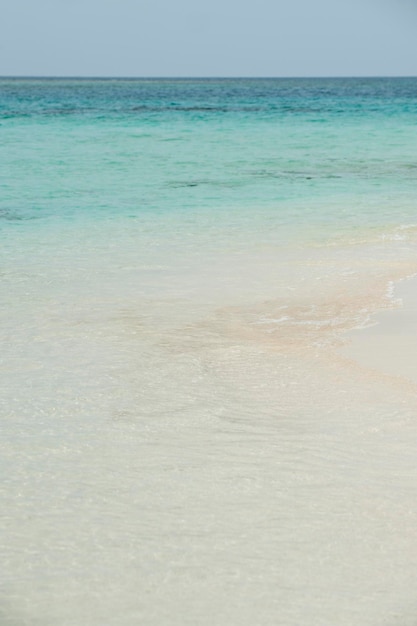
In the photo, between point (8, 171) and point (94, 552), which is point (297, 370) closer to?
point (94, 552)

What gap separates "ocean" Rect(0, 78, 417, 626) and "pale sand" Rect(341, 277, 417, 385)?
0.08m

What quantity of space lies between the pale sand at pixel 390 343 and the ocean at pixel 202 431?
8cm

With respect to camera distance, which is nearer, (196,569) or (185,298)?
(196,569)

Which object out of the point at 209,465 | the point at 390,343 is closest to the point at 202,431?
the point at 209,465

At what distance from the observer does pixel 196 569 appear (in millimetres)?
2408

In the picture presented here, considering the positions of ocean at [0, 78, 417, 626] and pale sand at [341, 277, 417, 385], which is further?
pale sand at [341, 277, 417, 385]

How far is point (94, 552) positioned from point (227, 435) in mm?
892

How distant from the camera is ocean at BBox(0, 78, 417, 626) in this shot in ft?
7.65

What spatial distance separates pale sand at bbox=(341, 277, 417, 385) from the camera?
408 cm

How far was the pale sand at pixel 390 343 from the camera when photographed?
4.08 metres

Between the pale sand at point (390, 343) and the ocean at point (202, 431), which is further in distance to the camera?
the pale sand at point (390, 343)

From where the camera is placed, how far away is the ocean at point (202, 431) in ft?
7.65

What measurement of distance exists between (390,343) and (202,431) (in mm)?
1454

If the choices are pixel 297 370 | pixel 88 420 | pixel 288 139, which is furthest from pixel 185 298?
pixel 288 139
